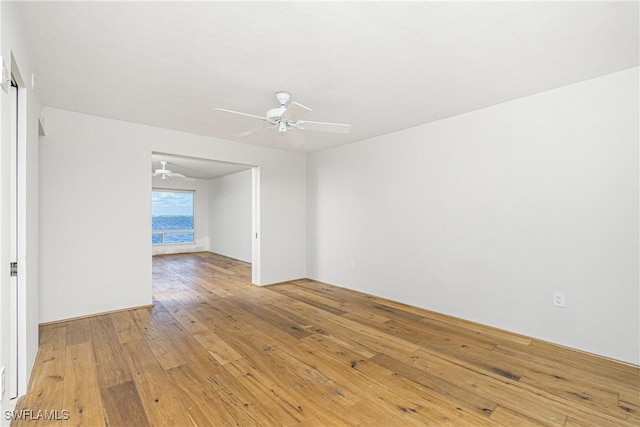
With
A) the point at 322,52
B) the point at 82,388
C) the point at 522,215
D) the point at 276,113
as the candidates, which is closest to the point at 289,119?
the point at 276,113

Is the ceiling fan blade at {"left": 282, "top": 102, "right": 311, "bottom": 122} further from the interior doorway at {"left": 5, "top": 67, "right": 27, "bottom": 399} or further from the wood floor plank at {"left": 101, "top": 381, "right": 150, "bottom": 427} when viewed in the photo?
the wood floor plank at {"left": 101, "top": 381, "right": 150, "bottom": 427}

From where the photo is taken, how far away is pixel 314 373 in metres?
2.33

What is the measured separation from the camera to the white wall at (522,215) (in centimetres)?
253

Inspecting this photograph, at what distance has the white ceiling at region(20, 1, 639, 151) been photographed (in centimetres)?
177

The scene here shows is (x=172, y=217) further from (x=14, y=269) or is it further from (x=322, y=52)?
(x=322, y=52)

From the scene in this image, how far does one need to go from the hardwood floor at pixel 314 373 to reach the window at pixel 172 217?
5883 millimetres

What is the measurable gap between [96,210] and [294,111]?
285cm

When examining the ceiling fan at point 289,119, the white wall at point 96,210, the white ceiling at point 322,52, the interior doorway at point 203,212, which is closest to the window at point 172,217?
the interior doorway at point 203,212

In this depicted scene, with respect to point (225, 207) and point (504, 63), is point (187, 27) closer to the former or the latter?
point (504, 63)

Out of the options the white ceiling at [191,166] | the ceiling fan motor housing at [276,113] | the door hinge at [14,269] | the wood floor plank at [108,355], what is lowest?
the wood floor plank at [108,355]

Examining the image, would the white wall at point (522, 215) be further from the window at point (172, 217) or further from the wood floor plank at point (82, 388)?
the window at point (172, 217)

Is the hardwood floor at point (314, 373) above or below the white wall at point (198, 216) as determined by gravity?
below

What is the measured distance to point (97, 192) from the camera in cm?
364

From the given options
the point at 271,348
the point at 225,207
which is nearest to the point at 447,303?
the point at 271,348
